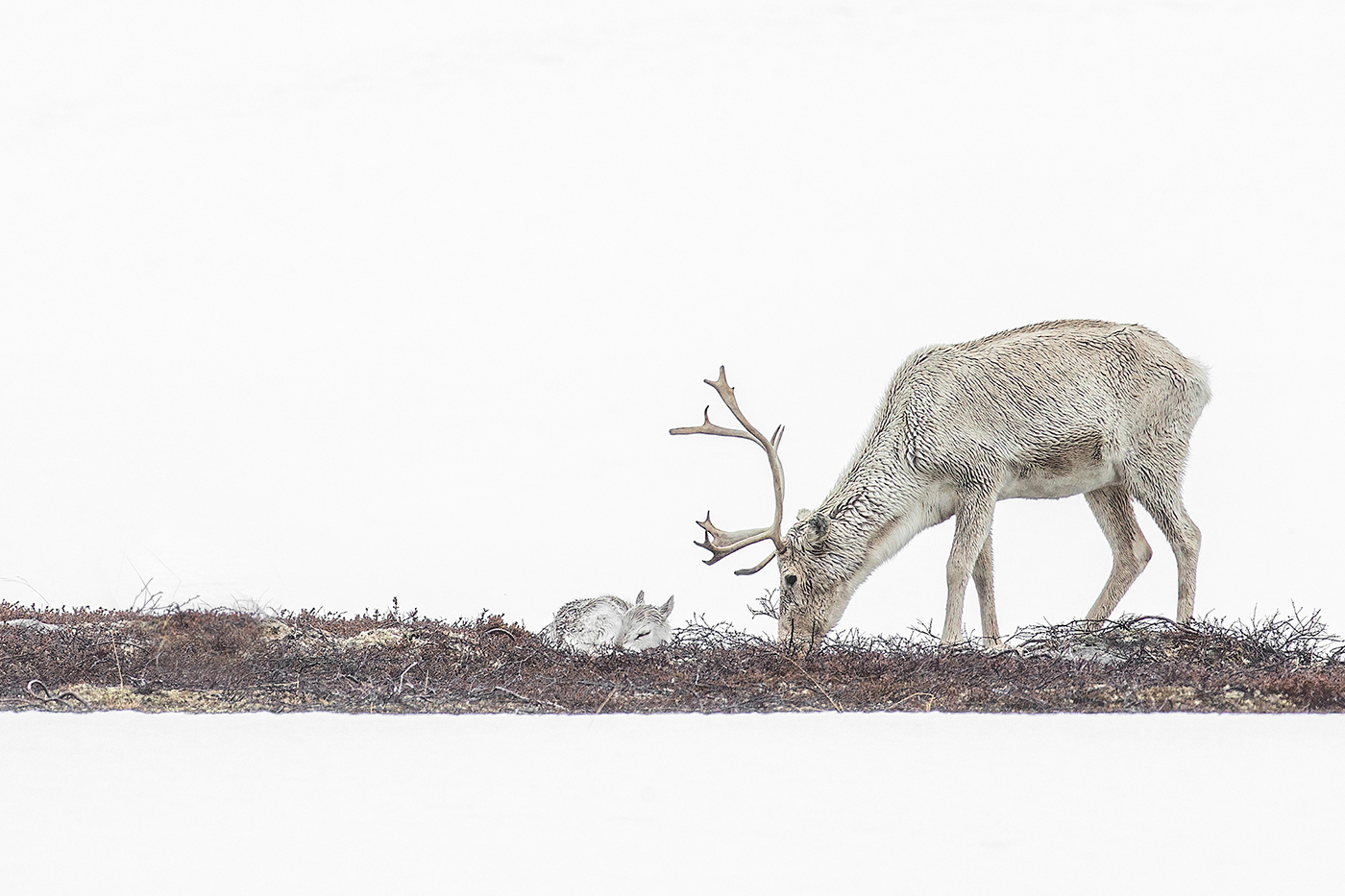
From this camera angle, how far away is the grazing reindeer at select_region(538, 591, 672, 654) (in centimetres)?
1117

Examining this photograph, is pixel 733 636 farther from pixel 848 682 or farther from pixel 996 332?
pixel 996 332

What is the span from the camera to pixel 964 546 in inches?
448

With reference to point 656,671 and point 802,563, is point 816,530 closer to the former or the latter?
point 802,563

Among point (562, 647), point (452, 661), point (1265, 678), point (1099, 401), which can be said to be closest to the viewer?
point (1265, 678)

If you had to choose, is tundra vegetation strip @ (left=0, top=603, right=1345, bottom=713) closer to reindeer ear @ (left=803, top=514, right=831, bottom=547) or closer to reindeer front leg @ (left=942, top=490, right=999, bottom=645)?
reindeer front leg @ (left=942, top=490, right=999, bottom=645)

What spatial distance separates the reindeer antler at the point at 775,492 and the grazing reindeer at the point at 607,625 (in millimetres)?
669

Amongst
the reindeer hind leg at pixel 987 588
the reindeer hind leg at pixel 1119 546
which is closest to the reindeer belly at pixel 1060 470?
the reindeer hind leg at pixel 987 588

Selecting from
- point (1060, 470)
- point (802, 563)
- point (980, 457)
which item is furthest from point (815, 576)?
point (1060, 470)

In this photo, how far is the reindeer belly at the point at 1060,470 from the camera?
11.6m

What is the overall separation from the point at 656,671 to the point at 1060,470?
3.84 metres

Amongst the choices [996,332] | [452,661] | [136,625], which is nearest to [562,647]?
[452,661]

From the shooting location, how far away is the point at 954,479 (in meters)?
11.5

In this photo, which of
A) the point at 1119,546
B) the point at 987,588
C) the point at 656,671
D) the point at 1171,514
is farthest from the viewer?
the point at 1119,546

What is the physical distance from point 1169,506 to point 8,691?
835cm
